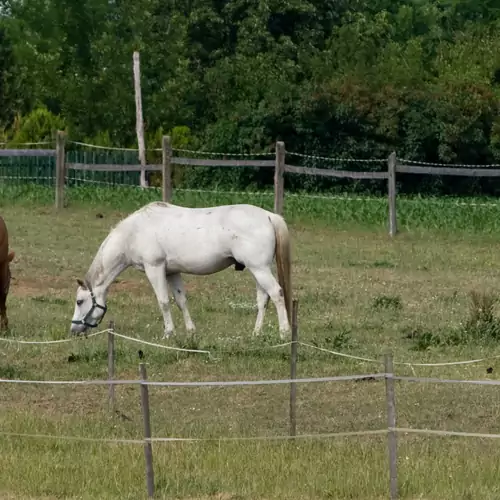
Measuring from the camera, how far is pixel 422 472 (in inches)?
361

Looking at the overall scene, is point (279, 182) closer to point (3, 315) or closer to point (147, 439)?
point (3, 315)

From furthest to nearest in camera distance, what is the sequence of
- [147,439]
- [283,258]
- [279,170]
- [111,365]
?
1. [279,170]
2. [283,258]
3. [111,365]
4. [147,439]

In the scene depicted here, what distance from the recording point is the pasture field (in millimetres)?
9125

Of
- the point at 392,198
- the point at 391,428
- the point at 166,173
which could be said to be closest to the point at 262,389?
the point at 391,428

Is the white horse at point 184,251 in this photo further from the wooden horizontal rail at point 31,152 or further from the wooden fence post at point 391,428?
the wooden horizontal rail at point 31,152

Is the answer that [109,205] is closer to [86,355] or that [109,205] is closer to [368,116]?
[368,116]

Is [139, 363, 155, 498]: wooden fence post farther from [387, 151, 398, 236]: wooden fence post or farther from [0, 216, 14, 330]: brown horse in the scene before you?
[387, 151, 398, 236]: wooden fence post

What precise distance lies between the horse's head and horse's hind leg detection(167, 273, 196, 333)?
2.73 ft

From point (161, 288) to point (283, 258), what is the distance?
1435 millimetres

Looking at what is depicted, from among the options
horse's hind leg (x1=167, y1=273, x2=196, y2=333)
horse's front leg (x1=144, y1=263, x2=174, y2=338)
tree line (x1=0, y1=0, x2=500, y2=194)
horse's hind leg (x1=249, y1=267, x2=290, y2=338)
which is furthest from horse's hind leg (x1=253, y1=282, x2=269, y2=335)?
tree line (x1=0, y1=0, x2=500, y2=194)

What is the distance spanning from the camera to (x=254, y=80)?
148 ft

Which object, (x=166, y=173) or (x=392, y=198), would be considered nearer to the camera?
(x=392, y=198)

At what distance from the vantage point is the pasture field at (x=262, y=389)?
9125 millimetres

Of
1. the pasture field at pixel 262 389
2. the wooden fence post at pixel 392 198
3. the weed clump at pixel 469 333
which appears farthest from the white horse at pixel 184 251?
the wooden fence post at pixel 392 198
